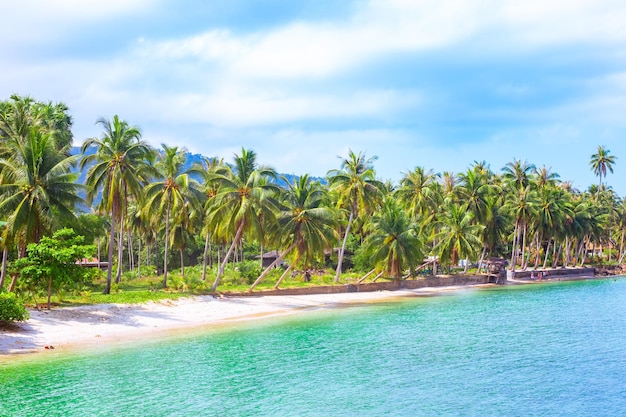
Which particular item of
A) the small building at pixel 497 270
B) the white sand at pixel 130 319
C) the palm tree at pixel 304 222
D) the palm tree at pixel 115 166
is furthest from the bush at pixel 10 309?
the small building at pixel 497 270

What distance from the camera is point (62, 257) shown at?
100ft

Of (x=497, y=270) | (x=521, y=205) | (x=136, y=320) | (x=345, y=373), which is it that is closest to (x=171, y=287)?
(x=136, y=320)

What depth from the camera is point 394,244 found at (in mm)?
57938

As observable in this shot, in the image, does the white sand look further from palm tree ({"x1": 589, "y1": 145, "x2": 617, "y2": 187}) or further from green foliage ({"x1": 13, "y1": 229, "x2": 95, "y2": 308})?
palm tree ({"x1": 589, "y1": 145, "x2": 617, "y2": 187})

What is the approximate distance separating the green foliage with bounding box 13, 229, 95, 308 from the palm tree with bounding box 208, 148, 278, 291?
46.9ft

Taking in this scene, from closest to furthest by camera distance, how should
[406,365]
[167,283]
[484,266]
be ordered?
1. [406,365]
2. [167,283]
3. [484,266]

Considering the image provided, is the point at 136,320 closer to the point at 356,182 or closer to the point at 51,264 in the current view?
the point at 51,264

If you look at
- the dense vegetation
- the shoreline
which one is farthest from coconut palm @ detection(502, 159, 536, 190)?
the shoreline

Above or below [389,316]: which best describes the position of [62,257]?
above

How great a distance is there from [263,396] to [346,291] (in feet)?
121

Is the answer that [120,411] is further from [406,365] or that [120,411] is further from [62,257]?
[62,257]

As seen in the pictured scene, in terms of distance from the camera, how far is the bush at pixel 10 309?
1059 inches

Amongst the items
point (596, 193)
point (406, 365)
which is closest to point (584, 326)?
point (406, 365)

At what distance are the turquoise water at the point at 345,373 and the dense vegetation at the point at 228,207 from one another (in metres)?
10.6
